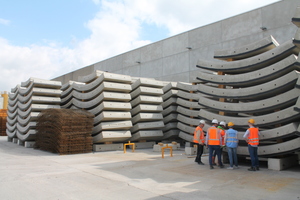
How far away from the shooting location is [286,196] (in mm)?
4695

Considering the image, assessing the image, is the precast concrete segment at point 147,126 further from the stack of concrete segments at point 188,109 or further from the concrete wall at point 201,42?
the concrete wall at point 201,42

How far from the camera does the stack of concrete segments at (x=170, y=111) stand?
46.2ft

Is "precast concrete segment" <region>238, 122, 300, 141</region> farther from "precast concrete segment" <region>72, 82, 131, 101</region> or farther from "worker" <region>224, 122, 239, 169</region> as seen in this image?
"precast concrete segment" <region>72, 82, 131, 101</region>

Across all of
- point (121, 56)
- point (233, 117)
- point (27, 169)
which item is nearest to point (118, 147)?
point (27, 169)

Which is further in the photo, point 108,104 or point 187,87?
point 187,87

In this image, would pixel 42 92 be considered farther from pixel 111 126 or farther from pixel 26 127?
pixel 111 126

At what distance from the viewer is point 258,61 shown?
25.5 feet

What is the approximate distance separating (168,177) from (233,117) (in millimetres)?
3246

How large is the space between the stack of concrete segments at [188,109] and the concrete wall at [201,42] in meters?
0.72

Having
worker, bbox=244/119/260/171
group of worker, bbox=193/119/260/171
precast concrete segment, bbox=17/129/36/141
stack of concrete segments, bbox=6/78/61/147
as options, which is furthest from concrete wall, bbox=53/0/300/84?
precast concrete segment, bbox=17/129/36/141

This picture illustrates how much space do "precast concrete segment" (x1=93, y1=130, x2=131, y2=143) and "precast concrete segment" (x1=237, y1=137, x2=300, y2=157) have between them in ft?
18.5

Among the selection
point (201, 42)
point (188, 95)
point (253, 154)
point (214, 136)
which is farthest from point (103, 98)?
point (201, 42)

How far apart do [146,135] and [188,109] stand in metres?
2.55

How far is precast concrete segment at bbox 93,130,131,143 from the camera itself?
11.3 m
